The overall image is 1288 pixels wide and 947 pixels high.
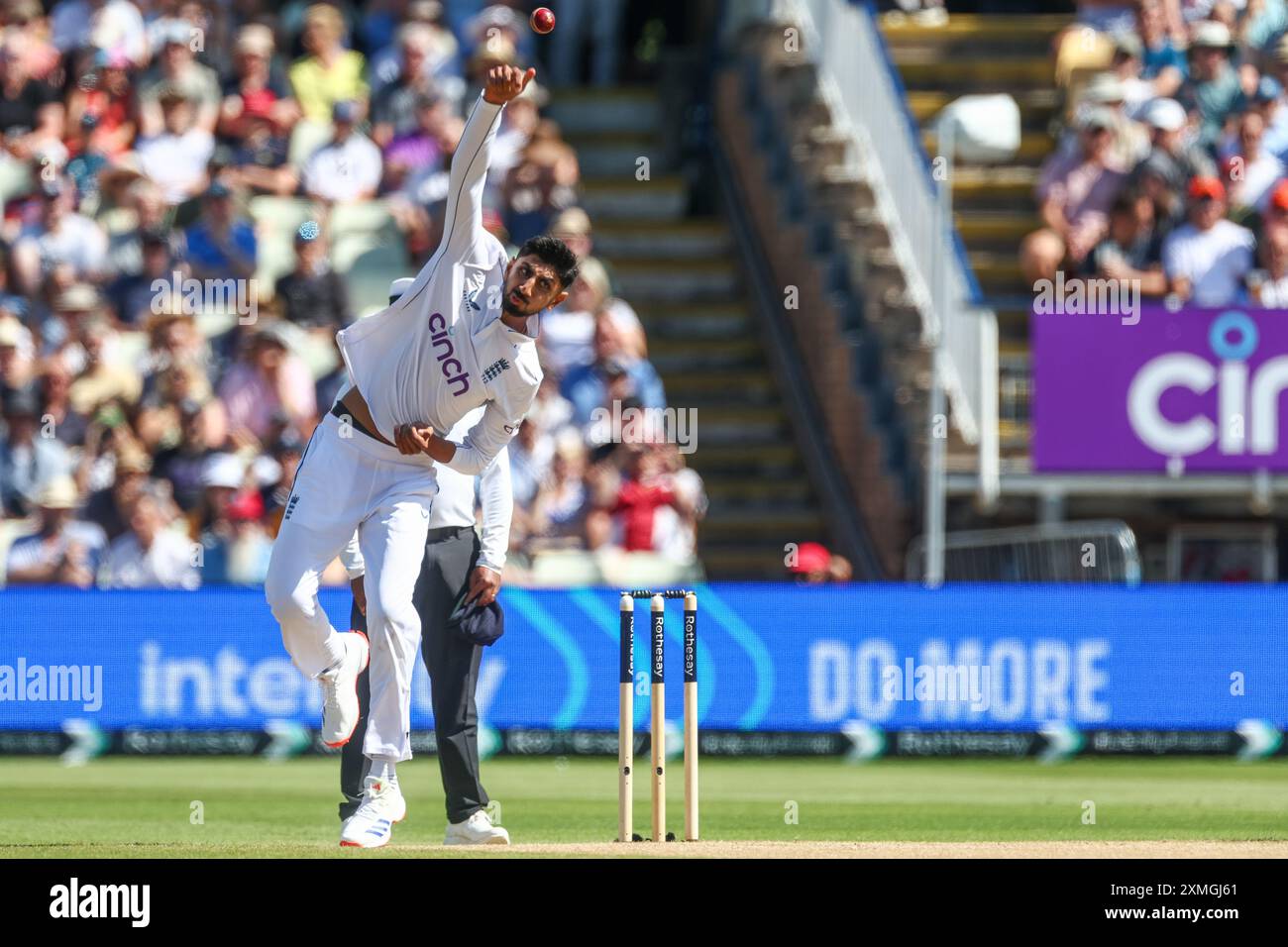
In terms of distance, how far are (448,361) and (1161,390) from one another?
9822 mm

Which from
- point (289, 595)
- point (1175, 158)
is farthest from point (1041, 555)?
point (289, 595)

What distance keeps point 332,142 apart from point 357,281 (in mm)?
1498

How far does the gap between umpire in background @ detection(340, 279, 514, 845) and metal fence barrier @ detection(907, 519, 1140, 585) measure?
7819mm

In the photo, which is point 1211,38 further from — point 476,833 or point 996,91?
point 476,833

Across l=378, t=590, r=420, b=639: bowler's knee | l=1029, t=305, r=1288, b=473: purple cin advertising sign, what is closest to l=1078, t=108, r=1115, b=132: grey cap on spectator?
l=1029, t=305, r=1288, b=473: purple cin advertising sign

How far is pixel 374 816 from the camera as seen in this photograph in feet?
34.7

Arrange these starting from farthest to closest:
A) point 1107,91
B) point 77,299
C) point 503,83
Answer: point 1107,91 → point 77,299 → point 503,83

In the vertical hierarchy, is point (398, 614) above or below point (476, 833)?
above

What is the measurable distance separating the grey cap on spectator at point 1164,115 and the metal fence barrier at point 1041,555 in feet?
10.2

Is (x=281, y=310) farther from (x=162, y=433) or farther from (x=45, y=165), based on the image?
(x=45, y=165)

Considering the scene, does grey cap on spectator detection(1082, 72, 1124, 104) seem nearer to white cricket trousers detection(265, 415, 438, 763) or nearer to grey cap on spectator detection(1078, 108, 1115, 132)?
grey cap on spectator detection(1078, 108, 1115, 132)

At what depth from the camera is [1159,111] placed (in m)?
20.8
